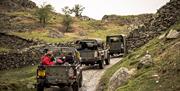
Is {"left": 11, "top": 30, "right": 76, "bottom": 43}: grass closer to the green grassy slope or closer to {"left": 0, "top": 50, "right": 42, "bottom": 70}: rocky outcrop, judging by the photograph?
the green grassy slope

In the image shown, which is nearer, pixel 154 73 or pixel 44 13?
pixel 154 73

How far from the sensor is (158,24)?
35750 mm

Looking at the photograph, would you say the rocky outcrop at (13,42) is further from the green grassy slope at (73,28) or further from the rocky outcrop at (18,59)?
the rocky outcrop at (18,59)

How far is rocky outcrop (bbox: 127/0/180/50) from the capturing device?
111ft

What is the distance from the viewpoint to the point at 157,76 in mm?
18953

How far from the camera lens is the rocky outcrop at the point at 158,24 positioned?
33844mm

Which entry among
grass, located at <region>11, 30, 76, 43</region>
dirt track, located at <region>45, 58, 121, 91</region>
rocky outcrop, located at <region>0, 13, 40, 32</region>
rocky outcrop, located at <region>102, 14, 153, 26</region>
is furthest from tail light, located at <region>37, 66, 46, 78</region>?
rocky outcrop, located at <region>102, 14, 153, 26</region>

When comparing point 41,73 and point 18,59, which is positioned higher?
point 41,73

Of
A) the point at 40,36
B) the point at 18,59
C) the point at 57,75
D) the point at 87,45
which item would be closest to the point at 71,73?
the point at 57,75

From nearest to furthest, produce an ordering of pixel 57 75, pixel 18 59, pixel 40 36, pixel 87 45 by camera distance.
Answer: pixel 57 75 < pixel 87 45 < pixel 18 59 < pixel 40 36

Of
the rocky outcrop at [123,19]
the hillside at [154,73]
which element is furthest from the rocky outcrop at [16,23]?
the hillside at [154,73]

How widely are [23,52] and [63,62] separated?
36.4m

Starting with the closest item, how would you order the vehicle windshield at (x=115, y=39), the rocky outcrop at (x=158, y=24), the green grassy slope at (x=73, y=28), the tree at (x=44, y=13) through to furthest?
1. the rocky outcrop at (x=158, y=24)
2. the vehicle windshield at (x=115, y=39)
3. the green grassy slope at (x=73, y=28)
4. the tree at (x=44, y=13)

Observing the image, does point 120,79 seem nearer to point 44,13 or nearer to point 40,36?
point 40,36
